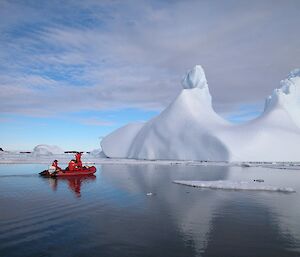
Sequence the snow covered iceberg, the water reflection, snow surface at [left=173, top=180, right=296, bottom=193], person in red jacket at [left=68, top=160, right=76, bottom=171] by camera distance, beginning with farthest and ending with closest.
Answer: the snow covered iceberg < person in red jacket at [left=68, top=160, right=76, bottom=171] < snow surface at [left=173, top=180, right=296, bottom=193] < the water reflection

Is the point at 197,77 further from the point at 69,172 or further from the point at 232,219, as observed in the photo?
the point at 232,219

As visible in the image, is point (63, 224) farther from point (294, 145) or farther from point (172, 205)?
point (294, 145)

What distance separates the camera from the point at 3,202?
12.1 m

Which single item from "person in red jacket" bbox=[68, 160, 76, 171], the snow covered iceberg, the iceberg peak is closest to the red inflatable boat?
"person in red jacket" bbox=[68, 160, 76, 171]

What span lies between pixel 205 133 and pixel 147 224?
4624cm

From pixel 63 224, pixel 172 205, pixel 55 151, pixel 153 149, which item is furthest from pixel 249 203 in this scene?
pixel 55 151

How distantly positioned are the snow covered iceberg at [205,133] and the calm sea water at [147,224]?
127ft

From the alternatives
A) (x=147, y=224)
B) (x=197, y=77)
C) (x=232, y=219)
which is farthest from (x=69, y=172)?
(x=197, y=77)

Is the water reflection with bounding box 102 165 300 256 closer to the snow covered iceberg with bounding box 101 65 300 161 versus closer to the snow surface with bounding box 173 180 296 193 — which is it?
the snow surface with bounding box 173 180 296 193

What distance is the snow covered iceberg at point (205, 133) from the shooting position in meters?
53.1

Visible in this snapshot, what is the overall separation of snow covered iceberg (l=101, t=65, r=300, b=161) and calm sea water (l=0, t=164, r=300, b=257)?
38.7m

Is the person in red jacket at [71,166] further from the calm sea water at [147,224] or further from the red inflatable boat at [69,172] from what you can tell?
the calm sea water at [147,224]

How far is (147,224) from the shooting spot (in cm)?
920

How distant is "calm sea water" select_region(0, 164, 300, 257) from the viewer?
707 centimetres
